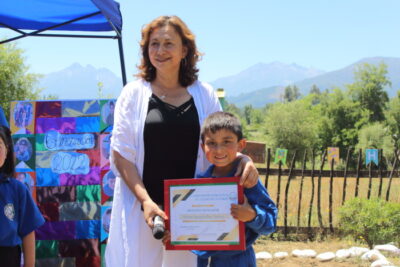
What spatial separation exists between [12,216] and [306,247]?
17.0 ft

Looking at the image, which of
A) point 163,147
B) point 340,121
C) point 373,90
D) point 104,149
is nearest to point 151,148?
point 163,147

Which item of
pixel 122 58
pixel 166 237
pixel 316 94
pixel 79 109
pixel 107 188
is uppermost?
pixel 316 94

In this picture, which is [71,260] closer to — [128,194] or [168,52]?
[128,194]

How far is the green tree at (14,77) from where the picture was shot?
Result: 925 inches

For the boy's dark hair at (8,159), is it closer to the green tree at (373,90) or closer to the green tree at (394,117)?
the green tree at (394,117)

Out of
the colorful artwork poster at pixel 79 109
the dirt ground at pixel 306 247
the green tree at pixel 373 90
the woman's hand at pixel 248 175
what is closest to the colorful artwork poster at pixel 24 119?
the colorful artwork poster at pixel 79 109

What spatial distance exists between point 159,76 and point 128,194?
69cm

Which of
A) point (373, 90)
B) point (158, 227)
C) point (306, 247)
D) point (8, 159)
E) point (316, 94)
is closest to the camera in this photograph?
point (158, 227)

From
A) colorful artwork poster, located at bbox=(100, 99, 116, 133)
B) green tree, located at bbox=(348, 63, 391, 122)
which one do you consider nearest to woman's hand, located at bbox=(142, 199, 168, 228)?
colorful artwork poster, located at bbox=(100, 99, 116, 133)

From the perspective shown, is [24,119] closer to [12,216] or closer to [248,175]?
[12,216]

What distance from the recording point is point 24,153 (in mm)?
4215

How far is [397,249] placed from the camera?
5.78 meters

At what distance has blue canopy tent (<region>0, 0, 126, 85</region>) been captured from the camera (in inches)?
154

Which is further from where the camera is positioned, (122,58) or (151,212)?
(122,58)
